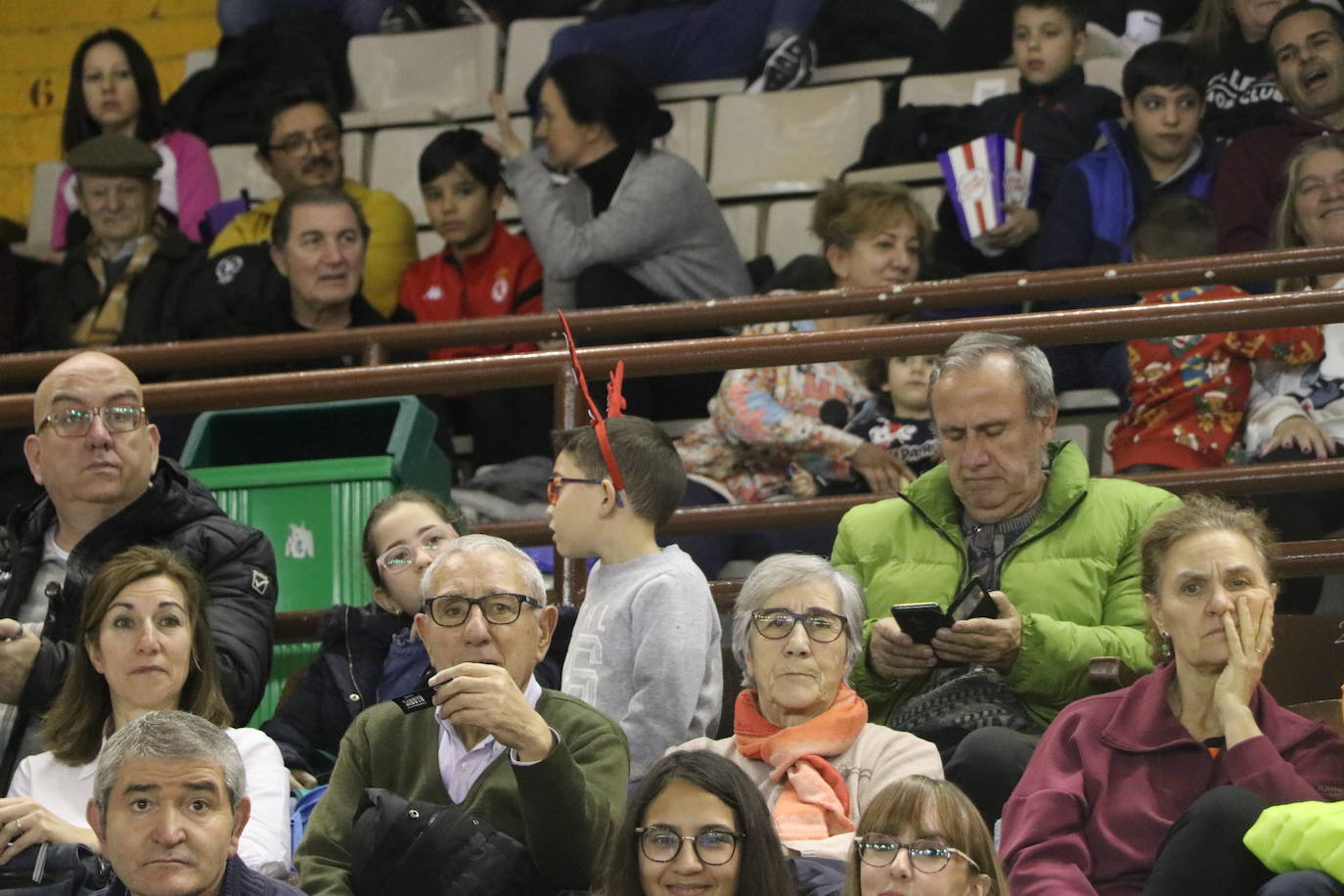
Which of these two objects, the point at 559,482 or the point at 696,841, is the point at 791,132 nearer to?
the point at 559,482

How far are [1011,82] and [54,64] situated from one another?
13.6ft

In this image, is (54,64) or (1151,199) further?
(54,64)

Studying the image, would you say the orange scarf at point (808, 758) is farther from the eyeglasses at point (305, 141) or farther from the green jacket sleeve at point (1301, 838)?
the eyeglasses at point (305, 141)

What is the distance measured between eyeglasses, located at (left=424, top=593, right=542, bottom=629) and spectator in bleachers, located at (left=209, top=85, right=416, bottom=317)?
10.2 feet

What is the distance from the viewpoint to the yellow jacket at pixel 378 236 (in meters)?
6.75

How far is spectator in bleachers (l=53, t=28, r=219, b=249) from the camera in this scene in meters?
7.41

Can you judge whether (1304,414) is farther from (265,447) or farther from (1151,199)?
(265,447)

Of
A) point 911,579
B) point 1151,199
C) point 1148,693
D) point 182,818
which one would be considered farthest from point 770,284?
point 182,818

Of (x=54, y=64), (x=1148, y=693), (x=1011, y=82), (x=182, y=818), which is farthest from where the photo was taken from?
(x=54, y=64)

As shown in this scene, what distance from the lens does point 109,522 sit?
174 inches

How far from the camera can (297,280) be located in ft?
20.0

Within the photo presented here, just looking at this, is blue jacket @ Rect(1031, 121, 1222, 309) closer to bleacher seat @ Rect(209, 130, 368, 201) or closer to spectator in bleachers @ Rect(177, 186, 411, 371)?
spectator in bleachers @ Rect(177, 186, 411, 371)

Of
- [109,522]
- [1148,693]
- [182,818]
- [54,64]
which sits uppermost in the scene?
[54,64]

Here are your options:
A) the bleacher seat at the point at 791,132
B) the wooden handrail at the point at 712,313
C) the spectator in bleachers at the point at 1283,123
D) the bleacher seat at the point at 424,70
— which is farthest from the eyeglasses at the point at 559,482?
the bleacher seat at the point at 424,70
